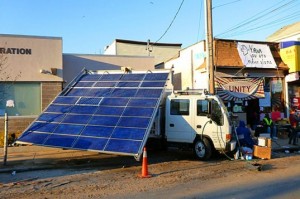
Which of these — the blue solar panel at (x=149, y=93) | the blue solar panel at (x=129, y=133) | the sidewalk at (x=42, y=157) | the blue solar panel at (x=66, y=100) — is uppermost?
the blue solar panel at (x=149, y=93)

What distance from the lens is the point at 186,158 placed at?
14.1 m

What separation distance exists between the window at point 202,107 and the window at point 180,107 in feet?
1.30

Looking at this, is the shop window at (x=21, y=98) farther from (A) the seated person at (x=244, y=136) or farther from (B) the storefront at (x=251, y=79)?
(A) the seated person at (x=244, y=136)

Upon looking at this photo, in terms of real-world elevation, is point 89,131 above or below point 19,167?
above

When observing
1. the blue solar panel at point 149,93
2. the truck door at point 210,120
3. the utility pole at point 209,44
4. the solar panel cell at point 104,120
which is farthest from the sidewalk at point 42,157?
the utility pole at point 209,44

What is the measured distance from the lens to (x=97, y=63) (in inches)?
844

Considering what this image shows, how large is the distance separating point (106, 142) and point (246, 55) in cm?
1289

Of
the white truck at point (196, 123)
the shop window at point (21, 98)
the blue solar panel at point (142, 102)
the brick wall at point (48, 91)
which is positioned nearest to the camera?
the blue solar panel at point (142, 102)

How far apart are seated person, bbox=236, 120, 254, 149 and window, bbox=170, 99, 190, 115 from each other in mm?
2056

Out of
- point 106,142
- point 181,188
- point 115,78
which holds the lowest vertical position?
point 181,188

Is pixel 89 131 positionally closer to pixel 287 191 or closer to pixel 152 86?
pixel 152 86

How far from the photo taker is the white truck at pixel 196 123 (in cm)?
1352

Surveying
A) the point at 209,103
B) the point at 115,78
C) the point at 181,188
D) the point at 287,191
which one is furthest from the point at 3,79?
the point at 287,191

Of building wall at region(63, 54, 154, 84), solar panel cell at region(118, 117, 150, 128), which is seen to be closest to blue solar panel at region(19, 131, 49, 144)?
solar panel cell at region(118, 117, 150, 128)
